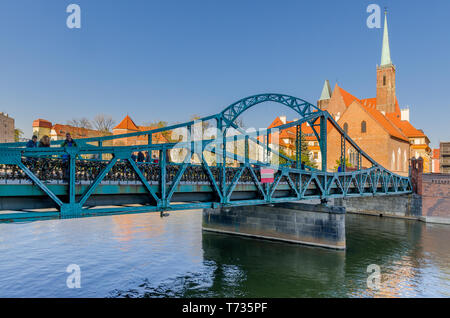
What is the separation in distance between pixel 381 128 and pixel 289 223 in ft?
135

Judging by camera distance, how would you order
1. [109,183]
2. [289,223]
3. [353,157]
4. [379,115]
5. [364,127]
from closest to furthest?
1. [109,183]
2. [289,223]
3. [364,127]
4. [353,157]
5. [379,115]

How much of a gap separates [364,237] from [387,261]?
6.81 m

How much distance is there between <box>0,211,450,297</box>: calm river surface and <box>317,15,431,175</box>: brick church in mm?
31972

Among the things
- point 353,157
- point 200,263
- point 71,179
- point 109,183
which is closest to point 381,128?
point 353,157

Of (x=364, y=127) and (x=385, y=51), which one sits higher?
(x=385, y=51)

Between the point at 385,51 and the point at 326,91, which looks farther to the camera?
the point at 326,91

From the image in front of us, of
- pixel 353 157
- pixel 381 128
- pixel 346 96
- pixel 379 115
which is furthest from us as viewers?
pixel 346 96

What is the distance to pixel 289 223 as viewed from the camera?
993 inches

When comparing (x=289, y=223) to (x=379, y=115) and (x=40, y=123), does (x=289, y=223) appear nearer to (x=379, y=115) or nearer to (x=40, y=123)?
(x=379, y=115)

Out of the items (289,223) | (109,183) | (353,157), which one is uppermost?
(353,157)

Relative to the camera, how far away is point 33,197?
1051 centimetres

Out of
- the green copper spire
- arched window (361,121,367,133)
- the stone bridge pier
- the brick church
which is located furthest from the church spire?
the stone bridge pier
